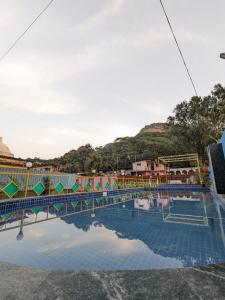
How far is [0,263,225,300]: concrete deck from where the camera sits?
1209mm

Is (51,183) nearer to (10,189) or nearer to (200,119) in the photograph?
(10,189)

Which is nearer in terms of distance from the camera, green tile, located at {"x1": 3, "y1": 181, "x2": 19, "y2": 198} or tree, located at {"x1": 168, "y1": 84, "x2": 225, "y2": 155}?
green tile, located at {"x1": 3, "y1": 181, "x2": 19, "y2": 198}

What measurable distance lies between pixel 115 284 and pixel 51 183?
9989 mm

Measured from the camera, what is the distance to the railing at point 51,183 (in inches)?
314

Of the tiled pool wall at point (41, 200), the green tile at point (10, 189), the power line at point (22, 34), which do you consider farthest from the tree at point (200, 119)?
the power line at point (22, 34)

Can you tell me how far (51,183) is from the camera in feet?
34.9

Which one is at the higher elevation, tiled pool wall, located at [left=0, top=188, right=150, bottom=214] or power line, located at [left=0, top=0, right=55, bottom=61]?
power line, located at [left=0, top=0, right=55, bottom=61]

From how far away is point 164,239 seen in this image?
168 inches

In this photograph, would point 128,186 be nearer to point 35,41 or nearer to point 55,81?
point 55,81

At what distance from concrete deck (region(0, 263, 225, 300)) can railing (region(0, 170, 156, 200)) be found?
21.5ft

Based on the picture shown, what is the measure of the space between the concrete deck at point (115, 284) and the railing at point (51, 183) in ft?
21.5

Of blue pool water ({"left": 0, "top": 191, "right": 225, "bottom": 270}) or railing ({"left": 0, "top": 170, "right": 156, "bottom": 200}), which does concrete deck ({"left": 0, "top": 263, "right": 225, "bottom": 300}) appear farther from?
railing ({"left": 0, "top": 170, "right": 156, "bottom": 200})

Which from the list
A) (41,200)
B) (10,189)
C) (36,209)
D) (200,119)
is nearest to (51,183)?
(41,200)

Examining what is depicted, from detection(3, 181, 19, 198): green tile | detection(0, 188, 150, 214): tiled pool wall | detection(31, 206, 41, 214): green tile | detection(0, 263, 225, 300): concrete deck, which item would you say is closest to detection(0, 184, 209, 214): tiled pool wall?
detection(0, 188, 150, 214): tiled pool wall
